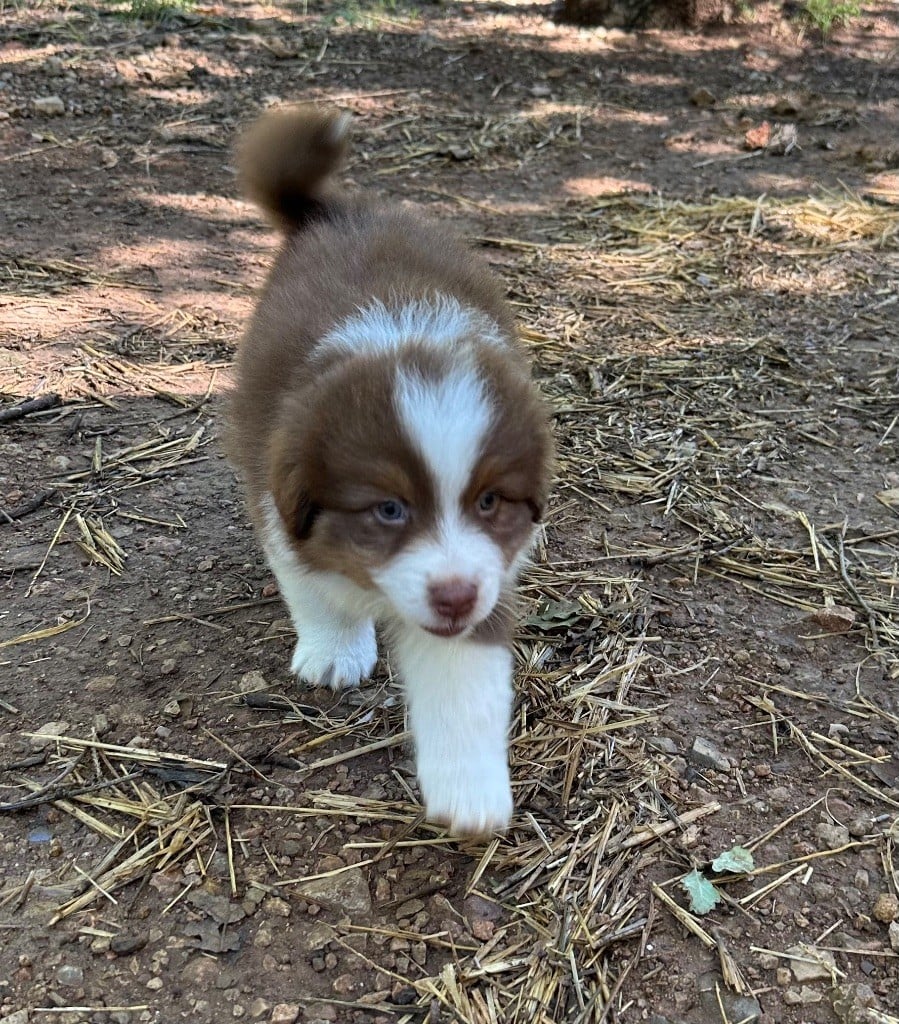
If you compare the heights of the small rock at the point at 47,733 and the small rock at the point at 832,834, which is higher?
the small rock at the point at 832,834

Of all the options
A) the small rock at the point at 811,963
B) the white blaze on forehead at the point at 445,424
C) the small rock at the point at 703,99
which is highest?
the white blaze on forehead at the point at 445,424

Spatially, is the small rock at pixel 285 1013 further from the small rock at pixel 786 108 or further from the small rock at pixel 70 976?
the small rock at pixel 786 108

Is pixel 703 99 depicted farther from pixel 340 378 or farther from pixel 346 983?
pixel 346 983

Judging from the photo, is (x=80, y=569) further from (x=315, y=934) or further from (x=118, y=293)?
(x=118, y=293)

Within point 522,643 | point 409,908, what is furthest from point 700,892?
point 522,643

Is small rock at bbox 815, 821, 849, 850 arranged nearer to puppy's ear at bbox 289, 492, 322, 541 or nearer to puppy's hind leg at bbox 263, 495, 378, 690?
puppy's hind leg at bbox 263, 495, 378, 690

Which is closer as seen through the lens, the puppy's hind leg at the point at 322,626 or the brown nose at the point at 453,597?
the brown nose at the point at 453,597

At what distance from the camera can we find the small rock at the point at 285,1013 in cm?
205

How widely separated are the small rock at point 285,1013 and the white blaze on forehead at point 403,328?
5.08ft

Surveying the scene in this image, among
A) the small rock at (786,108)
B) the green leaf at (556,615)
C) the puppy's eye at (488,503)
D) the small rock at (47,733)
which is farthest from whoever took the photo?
the small rock at (786,108)

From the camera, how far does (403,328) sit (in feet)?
8.77

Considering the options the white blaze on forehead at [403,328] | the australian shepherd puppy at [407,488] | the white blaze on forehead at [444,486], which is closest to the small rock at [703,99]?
the australian shepherd puppy at [407,488]

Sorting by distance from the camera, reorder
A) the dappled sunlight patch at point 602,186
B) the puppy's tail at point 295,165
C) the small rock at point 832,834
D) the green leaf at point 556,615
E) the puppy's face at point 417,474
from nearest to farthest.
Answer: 1. the puppy's face at point 417,474
2. the small rock at point 832,834
3. the green leaf at point 556,615
4. the puppy's tail at point 295,165
5. the dappled sunlight patch at point 602,186

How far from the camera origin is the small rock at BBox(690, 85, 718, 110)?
8500 mm
